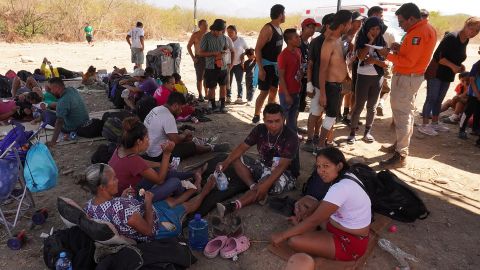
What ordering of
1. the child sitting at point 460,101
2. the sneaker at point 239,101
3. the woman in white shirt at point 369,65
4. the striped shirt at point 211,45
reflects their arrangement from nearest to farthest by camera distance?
the woman in white shirt at point 369,65 < the child sitting at point 460,101 < the striped shirt at point 211,45 < the sneaker at point 239,101

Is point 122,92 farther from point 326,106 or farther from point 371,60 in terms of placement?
point 371,60

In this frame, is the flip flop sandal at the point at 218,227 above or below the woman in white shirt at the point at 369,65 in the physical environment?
below

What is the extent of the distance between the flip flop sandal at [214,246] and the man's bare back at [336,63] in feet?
9.17

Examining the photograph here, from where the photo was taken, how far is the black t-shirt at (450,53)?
236 inches

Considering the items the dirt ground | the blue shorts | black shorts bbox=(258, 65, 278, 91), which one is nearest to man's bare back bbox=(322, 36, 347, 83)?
the dirt ground

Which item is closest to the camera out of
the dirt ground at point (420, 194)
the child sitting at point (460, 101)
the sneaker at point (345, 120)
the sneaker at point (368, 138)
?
the dirt ground at point (420, 194)

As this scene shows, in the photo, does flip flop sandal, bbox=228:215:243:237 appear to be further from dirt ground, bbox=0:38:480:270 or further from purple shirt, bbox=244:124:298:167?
purple shirt, bbox=244:124:298:167

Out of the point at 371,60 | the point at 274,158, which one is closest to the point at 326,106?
the point at 371,60

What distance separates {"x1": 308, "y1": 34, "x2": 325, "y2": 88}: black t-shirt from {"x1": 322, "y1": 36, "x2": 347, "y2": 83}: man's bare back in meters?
0.22

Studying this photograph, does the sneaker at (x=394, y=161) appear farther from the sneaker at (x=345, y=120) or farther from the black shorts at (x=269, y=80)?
the black shorts at (x=269, y=80)

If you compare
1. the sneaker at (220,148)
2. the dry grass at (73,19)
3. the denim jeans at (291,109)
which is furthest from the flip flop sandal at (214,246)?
the dry grass at (73,19)

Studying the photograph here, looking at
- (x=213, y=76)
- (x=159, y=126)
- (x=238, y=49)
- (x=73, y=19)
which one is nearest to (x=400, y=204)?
(x=159, y=126)

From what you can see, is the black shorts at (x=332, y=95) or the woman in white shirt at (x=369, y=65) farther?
the woman in white shirt at (x=369, y=65)

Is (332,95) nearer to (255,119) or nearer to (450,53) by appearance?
(255,119)
